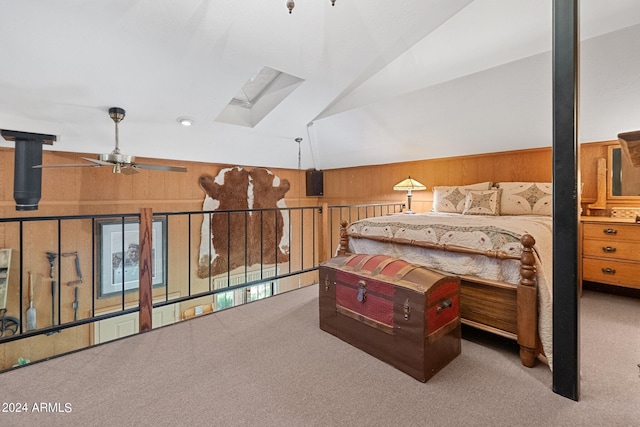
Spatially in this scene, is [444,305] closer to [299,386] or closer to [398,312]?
[398,312]

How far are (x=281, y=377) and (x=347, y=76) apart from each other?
3098 millimetres

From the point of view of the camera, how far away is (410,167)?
16.6 ft

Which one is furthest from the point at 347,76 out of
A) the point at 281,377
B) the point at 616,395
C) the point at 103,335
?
the point at 103,335

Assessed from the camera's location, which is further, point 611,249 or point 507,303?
point 611,249

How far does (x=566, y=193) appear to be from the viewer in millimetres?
1485

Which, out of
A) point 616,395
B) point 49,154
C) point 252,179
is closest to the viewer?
point 616,395

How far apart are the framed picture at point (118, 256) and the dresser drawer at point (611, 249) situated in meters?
5.03

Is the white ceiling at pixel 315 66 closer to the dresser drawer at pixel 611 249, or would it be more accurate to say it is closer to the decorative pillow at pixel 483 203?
the decorative pillow at pixel 483 203

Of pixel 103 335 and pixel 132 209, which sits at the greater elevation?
pixel 132 209

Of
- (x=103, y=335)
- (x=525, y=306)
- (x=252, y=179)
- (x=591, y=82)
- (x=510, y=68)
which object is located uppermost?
(x=510, y=68)

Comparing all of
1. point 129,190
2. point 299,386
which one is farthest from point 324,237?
point 129,190

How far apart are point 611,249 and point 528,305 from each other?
1.88 m

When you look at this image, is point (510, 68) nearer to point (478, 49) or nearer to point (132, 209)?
point (478, 49)

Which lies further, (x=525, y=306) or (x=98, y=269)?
(x=98, y=269)
